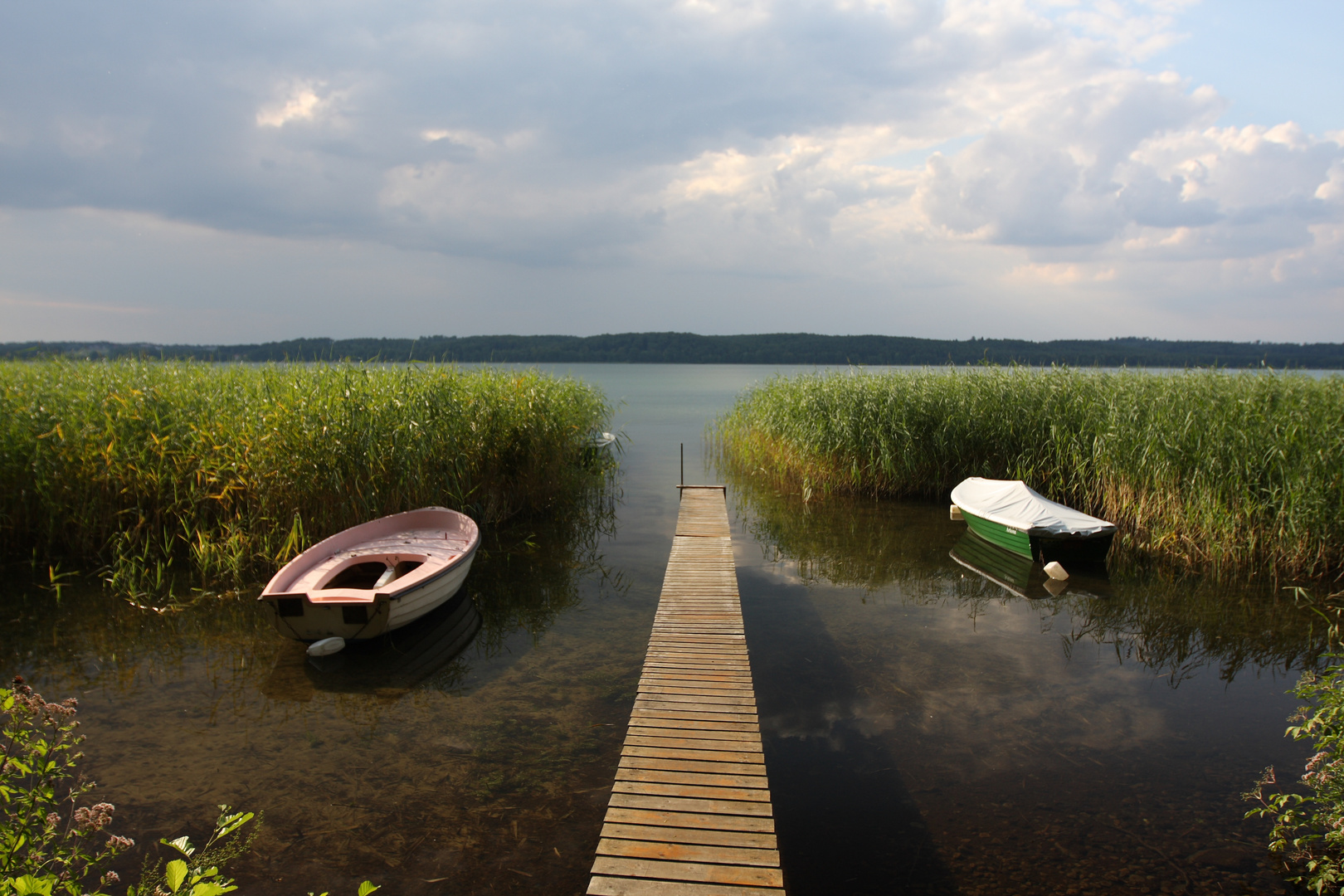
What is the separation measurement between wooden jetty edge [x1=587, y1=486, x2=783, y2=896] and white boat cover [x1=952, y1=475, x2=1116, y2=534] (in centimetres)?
569

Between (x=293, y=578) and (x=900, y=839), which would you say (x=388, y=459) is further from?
(x=900, y=839)

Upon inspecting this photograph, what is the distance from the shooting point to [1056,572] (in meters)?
9.95

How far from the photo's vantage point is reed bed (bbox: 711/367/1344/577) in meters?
9.52

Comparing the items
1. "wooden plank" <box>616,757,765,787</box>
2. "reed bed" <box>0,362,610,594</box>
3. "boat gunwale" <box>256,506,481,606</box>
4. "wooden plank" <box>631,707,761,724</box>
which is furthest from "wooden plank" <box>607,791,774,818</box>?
"reed bed" <box>0,362,610,594</box>

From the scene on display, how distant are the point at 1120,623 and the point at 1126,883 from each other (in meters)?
4.93

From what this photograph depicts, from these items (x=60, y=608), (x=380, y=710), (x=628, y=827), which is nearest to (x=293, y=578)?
(x=380, y=710)

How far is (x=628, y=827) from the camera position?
158 inches

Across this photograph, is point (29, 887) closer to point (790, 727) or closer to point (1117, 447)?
point (790, 727)

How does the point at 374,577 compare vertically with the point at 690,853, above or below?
above

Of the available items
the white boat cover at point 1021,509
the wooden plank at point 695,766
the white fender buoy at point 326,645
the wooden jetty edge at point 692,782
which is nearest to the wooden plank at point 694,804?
the wooden jetty edge at point 692,782

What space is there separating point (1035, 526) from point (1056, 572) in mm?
719

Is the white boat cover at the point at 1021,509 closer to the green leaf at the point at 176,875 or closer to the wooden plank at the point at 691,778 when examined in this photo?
the wooden plank at the point at 691,778

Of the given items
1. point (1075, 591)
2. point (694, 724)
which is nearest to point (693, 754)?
point (694, 724)

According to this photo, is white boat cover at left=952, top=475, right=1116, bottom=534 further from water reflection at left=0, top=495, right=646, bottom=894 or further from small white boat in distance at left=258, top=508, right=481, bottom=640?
small white boat in distance at left=258, top=508, right=481, bottom=640
